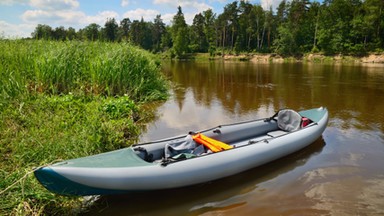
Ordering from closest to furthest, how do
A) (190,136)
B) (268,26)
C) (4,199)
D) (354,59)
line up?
(4,199)
(190,136)
(354,59)
(268,26)

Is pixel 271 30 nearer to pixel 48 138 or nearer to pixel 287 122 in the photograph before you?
pixel 287 122

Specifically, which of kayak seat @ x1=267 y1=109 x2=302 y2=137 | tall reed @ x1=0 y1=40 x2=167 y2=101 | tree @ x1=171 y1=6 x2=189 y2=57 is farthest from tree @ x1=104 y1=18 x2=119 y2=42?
kayak seat @ x1=267 y1=109 x2=302 y2=137

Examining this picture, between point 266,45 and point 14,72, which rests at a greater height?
point 266,45

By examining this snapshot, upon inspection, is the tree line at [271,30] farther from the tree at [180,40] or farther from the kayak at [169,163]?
the kayak at [169,163]

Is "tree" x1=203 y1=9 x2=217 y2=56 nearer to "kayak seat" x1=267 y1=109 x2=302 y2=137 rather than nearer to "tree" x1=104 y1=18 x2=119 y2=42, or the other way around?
"tree" x1=104 y1=18 x2=119 y2=42

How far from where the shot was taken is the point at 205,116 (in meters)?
9.02

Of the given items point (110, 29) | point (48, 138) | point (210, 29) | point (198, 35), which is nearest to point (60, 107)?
point (48, 138)

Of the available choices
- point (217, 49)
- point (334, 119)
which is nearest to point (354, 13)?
point (217, 49)

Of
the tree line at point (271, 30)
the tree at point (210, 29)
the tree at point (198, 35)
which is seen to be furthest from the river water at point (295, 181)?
the tree at point (198, 35)

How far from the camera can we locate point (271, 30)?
51.9 m

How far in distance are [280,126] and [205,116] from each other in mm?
2806

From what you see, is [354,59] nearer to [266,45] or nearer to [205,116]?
[266,45]

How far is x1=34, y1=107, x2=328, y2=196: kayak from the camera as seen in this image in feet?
11.4

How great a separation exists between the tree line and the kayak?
2920 cm
